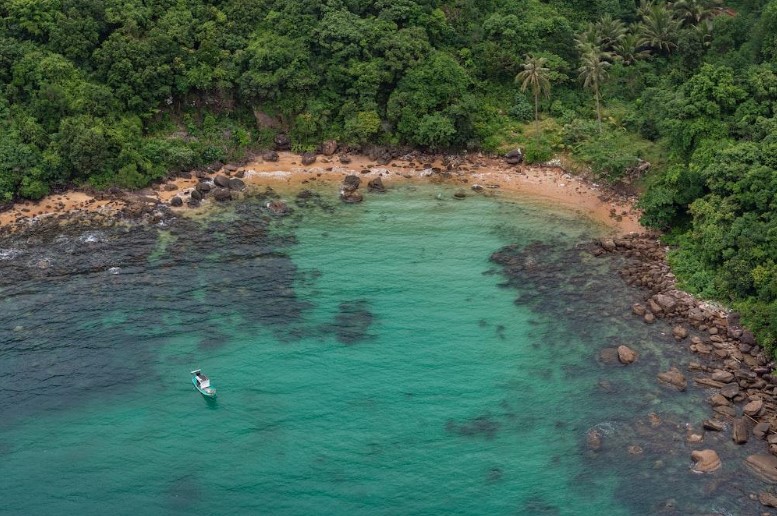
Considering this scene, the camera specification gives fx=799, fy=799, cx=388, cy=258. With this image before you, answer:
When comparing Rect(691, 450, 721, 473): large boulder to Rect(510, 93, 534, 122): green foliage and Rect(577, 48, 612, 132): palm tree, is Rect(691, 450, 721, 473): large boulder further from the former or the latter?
Rect(510, 93, 534, 122): green foliage

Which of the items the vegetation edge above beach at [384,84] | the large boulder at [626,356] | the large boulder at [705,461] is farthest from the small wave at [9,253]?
the large boulder at [705,461]

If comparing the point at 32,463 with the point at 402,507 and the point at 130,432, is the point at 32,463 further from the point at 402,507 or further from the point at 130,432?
the point at 402,507

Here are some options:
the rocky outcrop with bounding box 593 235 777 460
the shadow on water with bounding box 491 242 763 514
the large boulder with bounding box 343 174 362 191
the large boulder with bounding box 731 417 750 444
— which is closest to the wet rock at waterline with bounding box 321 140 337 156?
the large boulder with bounding box 343 174 362 191

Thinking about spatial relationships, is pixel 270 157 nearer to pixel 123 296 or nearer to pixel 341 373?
pixel 123 296

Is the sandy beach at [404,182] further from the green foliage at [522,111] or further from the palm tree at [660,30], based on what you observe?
the palm tree at [660,30]

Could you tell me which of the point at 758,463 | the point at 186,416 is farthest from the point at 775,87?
the point at 186,416

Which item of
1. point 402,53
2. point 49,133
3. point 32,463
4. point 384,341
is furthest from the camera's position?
point 402,53
